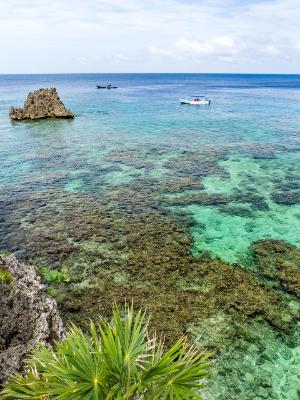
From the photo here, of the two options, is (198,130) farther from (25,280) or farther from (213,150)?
(25,280)

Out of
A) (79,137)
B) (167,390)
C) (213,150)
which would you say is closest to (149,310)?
(167,390)

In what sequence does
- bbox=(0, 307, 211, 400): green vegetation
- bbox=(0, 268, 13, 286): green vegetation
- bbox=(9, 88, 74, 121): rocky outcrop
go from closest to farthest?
bbox=(0, 307, 211, 400): green vegetation, bbox=(0, 268, 13, 286): green vegetation, bbox=(9, 88, 74, 121): rocky outcrop

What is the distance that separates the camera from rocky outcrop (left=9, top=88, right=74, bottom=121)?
65.7 m

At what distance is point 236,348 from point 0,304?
9.49 metres

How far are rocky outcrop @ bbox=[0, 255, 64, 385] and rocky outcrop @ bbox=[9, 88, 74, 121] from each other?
185ft

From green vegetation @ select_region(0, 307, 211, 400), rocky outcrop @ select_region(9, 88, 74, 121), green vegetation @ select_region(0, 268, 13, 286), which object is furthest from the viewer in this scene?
rocky outcrop @ select_region(9, 88, 74, 121)

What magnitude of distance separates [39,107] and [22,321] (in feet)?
197

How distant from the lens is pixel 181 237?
22672 mm

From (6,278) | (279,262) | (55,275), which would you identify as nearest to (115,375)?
(6,278)

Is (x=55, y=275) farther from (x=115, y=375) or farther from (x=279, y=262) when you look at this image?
(x=279, y=262)

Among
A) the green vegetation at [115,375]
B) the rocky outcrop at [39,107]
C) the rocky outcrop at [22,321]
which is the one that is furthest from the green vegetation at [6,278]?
the rocky outcrop at [39,107]

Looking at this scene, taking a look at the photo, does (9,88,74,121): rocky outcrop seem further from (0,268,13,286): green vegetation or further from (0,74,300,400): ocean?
(0,268,13,286): green vegetation

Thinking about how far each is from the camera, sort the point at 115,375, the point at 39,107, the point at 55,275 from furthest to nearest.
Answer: the point at 39,107 < the point at 55,275 < the point at 115,375

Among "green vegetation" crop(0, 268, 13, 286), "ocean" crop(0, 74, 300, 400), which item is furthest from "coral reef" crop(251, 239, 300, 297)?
"green vegetation" crop(0, 268, 13, 286)
